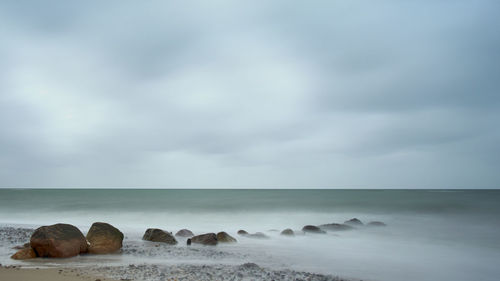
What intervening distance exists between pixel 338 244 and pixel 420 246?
173 inches

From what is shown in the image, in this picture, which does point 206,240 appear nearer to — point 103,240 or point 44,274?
point 103,240

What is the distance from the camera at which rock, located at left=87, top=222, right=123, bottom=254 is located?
1212 centimetres

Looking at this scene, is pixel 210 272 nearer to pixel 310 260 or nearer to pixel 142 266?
pixel 142 266

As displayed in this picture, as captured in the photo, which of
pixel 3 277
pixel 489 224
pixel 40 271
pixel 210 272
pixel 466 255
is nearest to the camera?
pixel 3 277

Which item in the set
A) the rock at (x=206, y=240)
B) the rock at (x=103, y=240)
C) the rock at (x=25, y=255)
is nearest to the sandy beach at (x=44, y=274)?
the rock at (x=25, y=255)

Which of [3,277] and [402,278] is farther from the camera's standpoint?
[402,278]

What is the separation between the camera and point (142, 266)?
32.2 feet

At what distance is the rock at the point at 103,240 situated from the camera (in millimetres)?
12125

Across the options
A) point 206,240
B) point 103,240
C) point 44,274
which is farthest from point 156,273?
point 206,240


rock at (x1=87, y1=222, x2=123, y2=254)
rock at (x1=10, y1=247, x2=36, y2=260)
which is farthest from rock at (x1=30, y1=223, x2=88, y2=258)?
rock at (x1=87, y1=222, x2=123, y2=254)

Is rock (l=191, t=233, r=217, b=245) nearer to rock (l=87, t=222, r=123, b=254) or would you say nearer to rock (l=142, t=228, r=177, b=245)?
rock (l=142, t=228, r=177, b=245)

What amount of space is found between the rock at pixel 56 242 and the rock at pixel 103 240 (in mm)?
648

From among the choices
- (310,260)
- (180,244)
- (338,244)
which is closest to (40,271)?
(180,244)

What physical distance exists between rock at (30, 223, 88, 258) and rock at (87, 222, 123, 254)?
65cm
